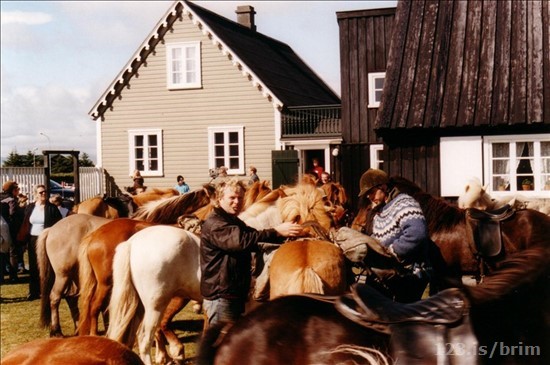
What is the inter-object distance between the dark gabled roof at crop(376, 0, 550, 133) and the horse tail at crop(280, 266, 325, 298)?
10.6 meters

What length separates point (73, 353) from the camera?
358cm

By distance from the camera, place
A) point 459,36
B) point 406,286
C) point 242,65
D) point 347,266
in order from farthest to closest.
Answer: point 242,65 < point 459,36 < point 406,286 < point 347,266

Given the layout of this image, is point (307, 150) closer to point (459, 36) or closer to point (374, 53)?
point (374, 53)

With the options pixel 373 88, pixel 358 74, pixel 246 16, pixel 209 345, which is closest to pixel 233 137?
pixel 358 74

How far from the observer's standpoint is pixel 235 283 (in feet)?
18.2

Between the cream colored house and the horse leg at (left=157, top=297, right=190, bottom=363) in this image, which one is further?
the cream colored house

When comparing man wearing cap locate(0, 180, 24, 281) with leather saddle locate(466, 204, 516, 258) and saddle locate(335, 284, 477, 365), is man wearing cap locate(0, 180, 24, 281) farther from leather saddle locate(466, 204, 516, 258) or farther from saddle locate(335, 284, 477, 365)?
saddle locate(335, 284, 477, 365)

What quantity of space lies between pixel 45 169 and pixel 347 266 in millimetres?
15727

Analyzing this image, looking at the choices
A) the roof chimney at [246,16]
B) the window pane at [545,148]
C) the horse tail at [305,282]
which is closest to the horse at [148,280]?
the horse tail at [305,282]

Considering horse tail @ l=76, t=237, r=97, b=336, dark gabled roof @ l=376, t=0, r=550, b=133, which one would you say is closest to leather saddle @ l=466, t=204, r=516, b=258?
horse tail @ l=76, t=237, r=97, b=336

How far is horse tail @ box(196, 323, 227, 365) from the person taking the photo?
318 cm

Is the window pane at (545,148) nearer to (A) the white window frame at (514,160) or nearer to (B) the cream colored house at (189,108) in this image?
(A) the white window frame at (514,160)

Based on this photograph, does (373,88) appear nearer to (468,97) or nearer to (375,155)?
(375,155)

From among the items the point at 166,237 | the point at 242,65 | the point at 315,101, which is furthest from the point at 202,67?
the point at 166,237
